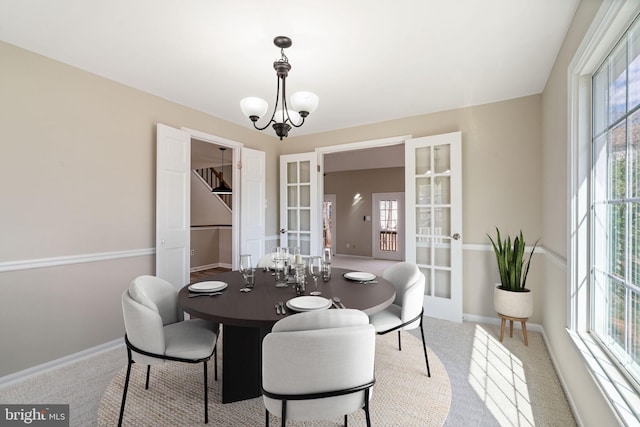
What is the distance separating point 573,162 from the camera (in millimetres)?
1815

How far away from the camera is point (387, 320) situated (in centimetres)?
207

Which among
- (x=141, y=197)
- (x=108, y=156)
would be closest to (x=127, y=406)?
(x=141, y=197)

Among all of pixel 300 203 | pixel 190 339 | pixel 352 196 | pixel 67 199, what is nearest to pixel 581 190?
pixel 190 339

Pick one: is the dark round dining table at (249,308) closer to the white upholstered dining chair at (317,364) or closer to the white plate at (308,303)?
the white plate at (308,303)

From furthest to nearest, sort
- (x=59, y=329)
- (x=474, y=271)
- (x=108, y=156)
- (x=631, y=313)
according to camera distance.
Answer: (x=474, y=271) < (x=108, y=156) < (x=59, y=329) < (x=631, y=313)

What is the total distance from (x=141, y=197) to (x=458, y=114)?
3.66 meters

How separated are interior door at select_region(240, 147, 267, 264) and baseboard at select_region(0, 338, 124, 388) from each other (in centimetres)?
179

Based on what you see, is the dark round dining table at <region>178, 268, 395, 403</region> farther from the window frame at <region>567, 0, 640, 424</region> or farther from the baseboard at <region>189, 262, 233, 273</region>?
the baseboard at <region>189, 262, 233, 273</region>

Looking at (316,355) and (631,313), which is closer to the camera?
(316,355)

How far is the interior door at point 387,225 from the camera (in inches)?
330

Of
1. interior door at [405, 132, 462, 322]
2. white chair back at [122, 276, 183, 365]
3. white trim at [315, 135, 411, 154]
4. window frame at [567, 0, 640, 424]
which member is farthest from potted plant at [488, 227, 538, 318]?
white chair back at [122, 276, 183, 365]

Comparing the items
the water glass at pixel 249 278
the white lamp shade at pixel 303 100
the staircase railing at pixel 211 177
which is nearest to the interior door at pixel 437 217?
the white lamp shade at pixel 303 100

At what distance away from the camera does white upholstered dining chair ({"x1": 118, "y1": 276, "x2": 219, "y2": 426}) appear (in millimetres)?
1586

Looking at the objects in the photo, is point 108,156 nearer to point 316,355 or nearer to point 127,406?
point 127,406
